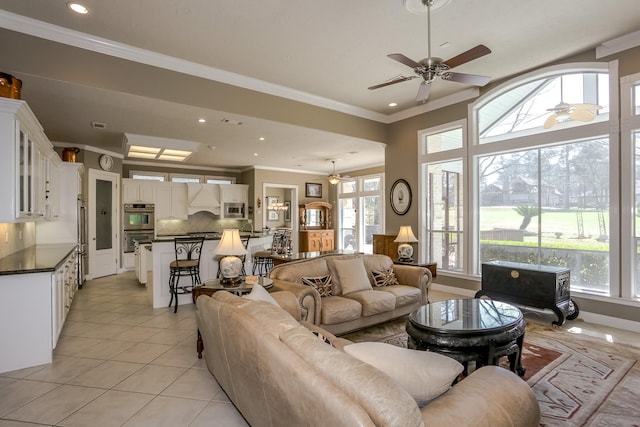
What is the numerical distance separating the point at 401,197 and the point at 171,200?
6.01 metres

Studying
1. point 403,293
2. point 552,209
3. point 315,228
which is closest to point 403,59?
point 403,293

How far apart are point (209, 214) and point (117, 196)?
100 inches

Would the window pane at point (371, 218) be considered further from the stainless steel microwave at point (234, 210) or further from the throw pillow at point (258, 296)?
the throw pillow at point (258, 296)

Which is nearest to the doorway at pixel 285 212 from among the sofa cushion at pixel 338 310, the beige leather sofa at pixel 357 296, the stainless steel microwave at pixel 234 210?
the stainless steel microwave at pixel 234 210

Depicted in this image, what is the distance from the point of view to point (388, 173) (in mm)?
6758

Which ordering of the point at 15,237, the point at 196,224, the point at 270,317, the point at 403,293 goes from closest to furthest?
the point at 270,317
the point at 403,293
the point at 15,237
the point at 196,224

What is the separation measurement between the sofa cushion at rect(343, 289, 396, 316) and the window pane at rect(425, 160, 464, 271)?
2454 millimetres

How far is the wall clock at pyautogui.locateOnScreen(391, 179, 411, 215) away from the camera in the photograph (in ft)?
20.8

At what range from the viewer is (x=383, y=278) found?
423cm

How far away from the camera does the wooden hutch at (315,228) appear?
10.4 meters

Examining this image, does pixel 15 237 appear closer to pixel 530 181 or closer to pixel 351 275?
pixel 351 275

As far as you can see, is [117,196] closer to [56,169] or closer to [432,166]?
[56,169]

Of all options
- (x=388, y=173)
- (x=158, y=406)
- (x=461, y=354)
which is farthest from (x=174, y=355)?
(x=388, y=173)

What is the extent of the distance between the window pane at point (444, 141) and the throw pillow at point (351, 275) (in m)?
3.04
